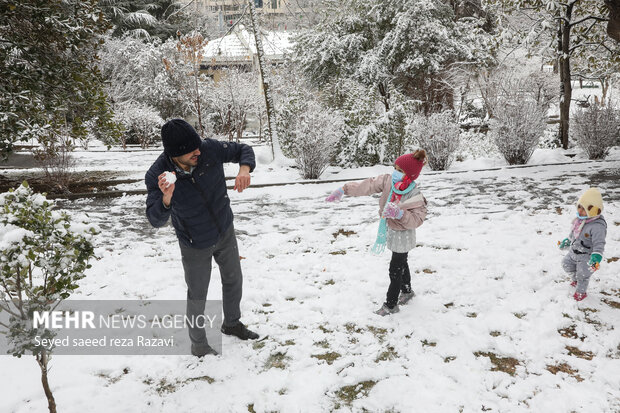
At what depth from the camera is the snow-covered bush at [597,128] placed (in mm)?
10648

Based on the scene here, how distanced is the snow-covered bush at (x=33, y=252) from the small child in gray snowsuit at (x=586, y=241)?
4.33 m

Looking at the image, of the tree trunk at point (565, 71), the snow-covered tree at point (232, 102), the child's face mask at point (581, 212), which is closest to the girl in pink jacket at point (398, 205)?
the child's face mask at point (581, 212)

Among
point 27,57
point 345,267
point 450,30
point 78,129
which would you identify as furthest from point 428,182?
point 450,30

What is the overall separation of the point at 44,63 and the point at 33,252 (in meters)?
5.17

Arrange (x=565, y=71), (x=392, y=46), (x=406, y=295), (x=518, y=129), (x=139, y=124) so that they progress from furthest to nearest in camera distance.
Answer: (x=139, y=124) → (x=392, y=46) → (x=565, y=71) → (x=518, y=129) → (x=406, y=295)

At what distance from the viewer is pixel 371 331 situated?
3.60m

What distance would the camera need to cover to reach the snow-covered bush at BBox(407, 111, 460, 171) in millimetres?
10680

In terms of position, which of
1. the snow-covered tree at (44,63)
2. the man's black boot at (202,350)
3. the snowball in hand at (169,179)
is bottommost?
the man's black boot at (202,350)

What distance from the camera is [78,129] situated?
7.01 metres

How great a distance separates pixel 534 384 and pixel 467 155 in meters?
11.8

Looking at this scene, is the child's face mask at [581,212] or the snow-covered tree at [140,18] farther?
the snow-covered tree at [140,18]

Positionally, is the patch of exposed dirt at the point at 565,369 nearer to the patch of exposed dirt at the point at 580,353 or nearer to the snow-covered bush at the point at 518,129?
the patch of exposed dirt at the point at 580,353

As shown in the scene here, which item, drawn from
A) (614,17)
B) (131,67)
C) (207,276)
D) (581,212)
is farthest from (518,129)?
(131,67)

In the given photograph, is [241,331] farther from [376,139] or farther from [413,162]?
[376,139]
